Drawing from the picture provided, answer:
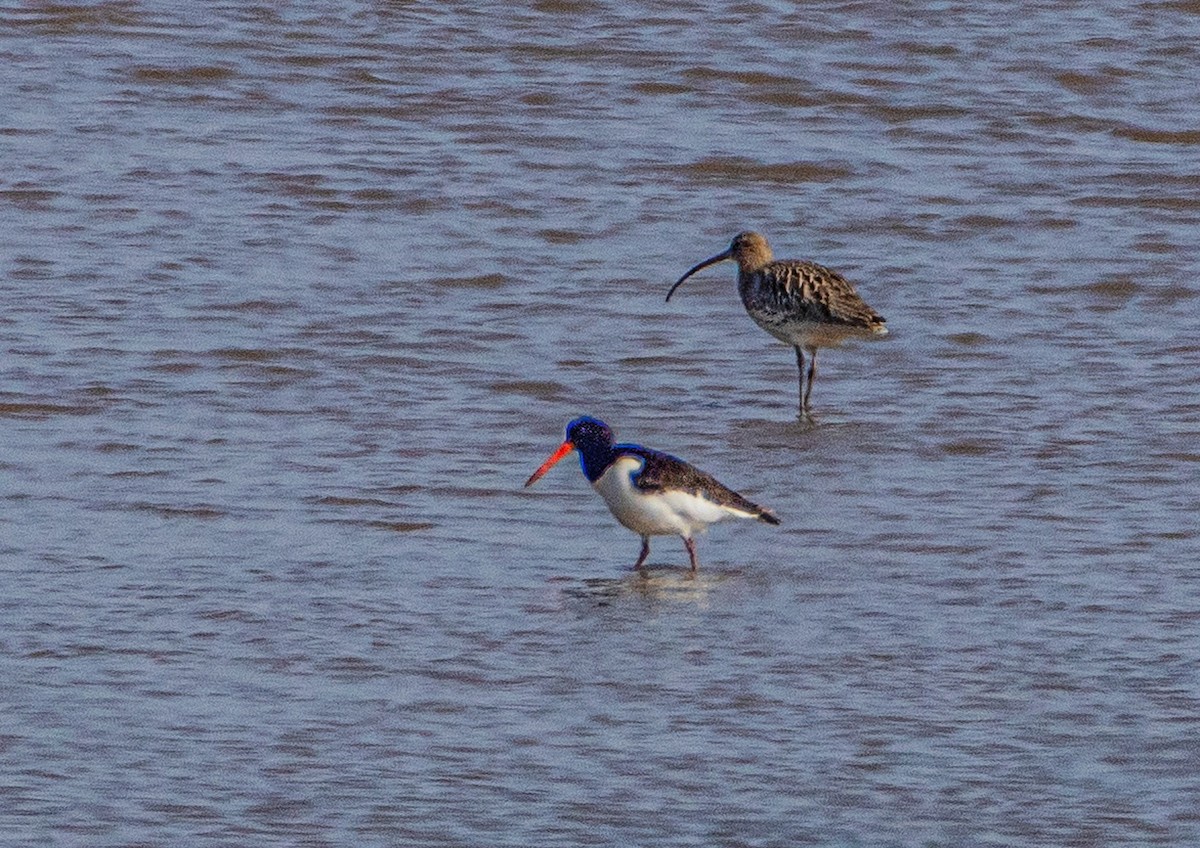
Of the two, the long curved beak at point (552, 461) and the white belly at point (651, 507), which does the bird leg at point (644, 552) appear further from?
the long curved beak at point (552, 461)

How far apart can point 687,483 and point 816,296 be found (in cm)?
341

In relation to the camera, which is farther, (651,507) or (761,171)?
(761,171)

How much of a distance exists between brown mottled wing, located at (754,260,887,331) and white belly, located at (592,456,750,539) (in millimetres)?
3144

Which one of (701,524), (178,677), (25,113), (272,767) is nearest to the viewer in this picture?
(272,767)

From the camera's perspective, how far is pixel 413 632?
352 inches

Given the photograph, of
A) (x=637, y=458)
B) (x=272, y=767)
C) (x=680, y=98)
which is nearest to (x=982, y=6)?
(x=680, y=98)

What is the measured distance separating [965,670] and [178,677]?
8.26 ft

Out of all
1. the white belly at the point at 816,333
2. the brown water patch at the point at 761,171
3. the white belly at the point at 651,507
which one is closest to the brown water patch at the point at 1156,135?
the brown water patch at the point at 761,171

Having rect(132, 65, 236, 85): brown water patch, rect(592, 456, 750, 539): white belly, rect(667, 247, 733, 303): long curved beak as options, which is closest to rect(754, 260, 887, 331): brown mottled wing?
rect(667, 247, 733, 303): long curved beak

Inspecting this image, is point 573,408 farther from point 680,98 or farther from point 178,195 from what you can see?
point 680,98

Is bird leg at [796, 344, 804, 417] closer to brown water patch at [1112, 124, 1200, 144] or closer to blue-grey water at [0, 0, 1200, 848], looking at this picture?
blue-grey water at [0, 0, 1200, 848]

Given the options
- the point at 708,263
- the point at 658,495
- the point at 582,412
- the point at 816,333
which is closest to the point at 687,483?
the point at 658,495

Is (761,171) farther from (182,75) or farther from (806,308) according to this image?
(182,75)

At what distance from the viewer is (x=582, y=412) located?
1259 cm
